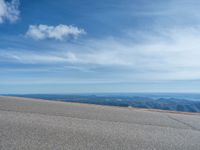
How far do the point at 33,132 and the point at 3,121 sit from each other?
1519mm

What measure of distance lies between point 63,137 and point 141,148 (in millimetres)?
1593

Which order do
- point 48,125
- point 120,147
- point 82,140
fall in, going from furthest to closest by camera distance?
point 48,125 < point 82,140 < point 120,147

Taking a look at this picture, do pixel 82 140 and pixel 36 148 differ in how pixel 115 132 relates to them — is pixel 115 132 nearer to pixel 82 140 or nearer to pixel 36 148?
pixel 82 140

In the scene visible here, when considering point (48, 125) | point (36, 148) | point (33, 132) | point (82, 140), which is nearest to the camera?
point (36, 148)

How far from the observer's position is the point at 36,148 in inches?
140

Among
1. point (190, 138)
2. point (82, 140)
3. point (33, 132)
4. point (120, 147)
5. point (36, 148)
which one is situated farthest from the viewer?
point (190, 138)

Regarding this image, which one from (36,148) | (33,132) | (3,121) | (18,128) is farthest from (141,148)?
(3,121)

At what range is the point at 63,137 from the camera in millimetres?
4328

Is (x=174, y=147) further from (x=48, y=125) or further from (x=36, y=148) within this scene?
(x=48, y=125)

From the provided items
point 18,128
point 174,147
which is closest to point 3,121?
point 18,128

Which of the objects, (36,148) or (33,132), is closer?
(36,148)

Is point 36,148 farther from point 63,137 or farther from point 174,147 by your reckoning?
point 174,147

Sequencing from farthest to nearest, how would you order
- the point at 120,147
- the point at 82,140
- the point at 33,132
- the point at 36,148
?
the point at 33,132
the point at 82,140
the point at 120,147
the point at 36,148

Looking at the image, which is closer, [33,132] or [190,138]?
[33,132]
